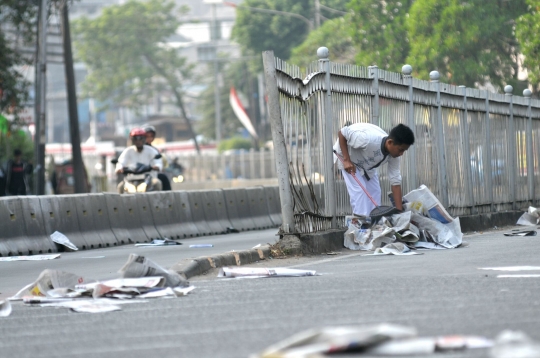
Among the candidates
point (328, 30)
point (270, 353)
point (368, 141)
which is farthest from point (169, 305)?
point (328, 30)

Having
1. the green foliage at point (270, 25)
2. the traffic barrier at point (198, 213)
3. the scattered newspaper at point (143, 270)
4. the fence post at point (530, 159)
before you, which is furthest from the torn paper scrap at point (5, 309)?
the green foliage at point (270, 25)

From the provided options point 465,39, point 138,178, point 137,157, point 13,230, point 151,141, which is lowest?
point 13,230

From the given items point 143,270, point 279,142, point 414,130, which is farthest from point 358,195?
point 143,270

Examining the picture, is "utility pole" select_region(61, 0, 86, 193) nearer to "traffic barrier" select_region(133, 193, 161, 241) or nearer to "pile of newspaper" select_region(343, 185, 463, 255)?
"traffic barrier" select_region(133, 193, 161, 241)

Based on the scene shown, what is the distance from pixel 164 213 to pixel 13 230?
3.72 metres

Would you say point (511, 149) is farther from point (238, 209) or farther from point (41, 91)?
point (41, 91)

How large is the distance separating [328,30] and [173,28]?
1345 inches

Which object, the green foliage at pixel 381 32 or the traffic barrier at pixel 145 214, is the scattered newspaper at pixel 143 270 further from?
the green foliage at pixel 381 32

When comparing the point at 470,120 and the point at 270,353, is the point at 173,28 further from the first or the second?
the point at 270,353

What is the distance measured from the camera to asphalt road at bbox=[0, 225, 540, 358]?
589cm

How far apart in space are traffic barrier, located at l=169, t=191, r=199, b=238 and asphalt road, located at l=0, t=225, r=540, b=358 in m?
8.23

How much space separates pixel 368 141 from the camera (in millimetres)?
12219

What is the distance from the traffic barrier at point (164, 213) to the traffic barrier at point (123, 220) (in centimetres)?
50

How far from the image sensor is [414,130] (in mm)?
14766
